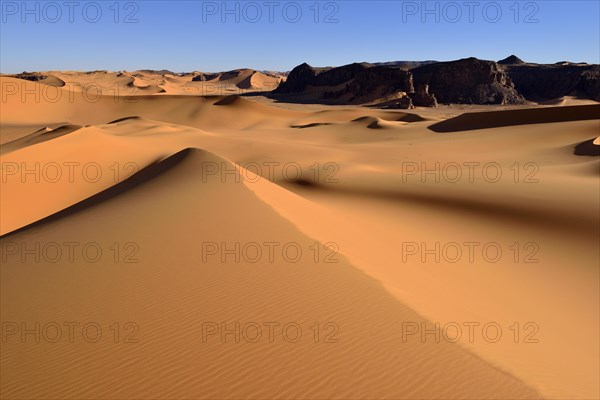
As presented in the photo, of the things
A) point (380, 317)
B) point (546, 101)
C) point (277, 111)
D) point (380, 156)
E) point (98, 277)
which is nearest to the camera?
point (380, 317)

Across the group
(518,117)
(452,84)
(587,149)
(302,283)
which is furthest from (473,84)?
(302,283)

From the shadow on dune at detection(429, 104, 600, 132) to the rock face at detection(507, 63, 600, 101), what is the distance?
3427 cm

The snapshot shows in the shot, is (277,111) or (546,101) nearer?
(277,111)

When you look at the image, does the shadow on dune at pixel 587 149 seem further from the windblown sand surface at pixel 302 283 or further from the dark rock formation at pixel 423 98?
the dark rock formation at pixel 423 98

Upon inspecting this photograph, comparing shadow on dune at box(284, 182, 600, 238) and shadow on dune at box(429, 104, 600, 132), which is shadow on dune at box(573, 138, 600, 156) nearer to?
shadow on dune at box(284, 182, 600, 238)

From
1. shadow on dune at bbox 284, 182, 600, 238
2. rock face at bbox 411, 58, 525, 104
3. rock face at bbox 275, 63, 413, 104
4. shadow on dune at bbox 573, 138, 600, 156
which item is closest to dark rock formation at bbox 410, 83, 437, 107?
rock face at bbox 275, 63, 413, 104

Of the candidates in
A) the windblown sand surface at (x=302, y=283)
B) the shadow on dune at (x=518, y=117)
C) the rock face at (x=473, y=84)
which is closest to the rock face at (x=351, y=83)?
the rock face at (x=473, y=84)

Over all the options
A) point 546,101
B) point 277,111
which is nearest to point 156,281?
point 277,111

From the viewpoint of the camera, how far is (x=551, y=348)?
15.1 ft

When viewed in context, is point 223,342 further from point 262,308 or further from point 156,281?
point 156,281

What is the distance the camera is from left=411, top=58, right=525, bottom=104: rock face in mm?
54656

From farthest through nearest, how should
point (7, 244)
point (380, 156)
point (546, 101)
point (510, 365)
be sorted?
1. point (546, 101)
2. point (380, 156)
3. point (7, 244)
4. point (510, 365)

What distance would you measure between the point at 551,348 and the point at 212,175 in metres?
7.91

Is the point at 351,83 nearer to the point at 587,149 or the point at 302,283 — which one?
the point at 587,149
